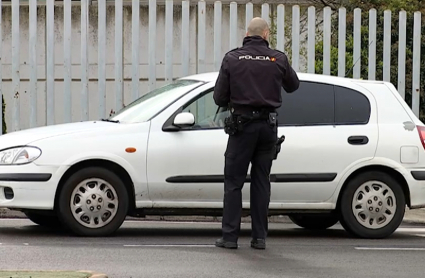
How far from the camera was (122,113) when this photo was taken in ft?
35.1

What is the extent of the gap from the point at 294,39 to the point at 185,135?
4.42 metres

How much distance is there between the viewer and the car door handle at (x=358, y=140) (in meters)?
10.4

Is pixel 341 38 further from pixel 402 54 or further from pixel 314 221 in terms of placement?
pixel 314 221

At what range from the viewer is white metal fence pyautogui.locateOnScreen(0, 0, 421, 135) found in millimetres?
14000

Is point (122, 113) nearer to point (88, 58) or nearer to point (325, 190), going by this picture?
point (325, 190)

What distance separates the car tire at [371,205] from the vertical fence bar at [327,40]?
3.80 meters

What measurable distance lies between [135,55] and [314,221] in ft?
12.3

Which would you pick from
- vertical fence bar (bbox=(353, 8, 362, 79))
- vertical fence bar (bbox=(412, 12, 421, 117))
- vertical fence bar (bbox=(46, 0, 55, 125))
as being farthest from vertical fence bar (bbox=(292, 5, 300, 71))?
vertical fence bar (bbox=(46, 0, 55, 125))

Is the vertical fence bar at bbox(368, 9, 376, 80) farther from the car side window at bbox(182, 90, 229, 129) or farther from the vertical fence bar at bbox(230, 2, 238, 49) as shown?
the car side window at bbox(182, 90, 229, 129)

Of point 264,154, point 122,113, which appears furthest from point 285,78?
point 122,113

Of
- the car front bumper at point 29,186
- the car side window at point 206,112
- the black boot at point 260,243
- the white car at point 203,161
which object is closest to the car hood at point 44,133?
the white car at point 203,161

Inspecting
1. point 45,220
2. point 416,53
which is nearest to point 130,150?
point 45,220

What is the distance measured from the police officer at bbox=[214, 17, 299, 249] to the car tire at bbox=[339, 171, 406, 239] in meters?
1.32

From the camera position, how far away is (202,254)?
352 inches
